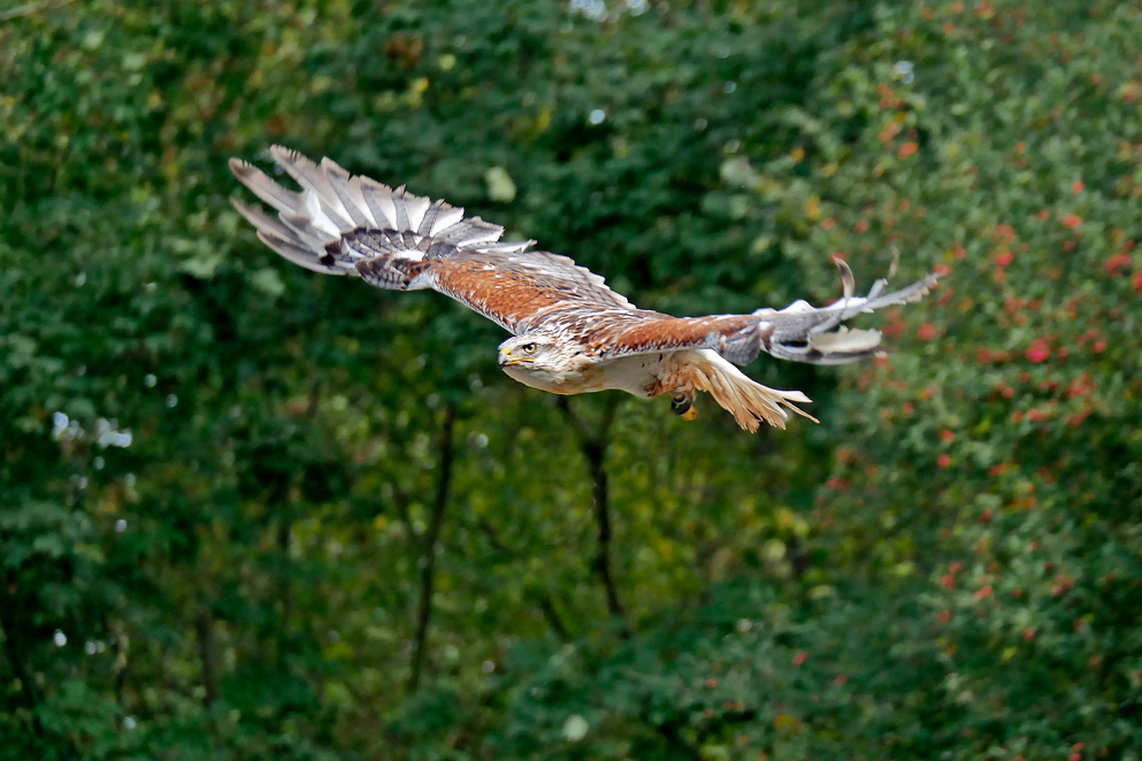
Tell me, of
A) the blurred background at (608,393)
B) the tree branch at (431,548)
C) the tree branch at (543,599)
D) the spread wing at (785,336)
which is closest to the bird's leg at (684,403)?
the spread wing at (785,336)

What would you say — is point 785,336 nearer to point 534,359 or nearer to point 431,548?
point 534,359

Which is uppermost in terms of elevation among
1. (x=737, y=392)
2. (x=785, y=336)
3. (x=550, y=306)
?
(x=785, y=336)

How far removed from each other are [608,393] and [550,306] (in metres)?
5.87

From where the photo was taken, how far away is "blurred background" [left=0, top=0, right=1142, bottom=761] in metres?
8.12

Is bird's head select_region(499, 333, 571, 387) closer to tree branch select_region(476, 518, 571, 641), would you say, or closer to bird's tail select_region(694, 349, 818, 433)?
bird's tail select_region(694, 349, 818, 433)

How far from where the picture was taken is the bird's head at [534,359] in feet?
18.2

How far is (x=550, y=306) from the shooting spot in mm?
6164

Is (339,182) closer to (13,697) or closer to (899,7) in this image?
(899,7)

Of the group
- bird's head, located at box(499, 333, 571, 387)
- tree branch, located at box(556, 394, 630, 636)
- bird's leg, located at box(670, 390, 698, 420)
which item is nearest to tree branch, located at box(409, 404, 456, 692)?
tree branch, located at box(556, 394, 630, 636)

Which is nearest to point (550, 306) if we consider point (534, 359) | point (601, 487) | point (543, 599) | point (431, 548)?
point (534, 359)

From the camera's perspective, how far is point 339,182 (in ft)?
25.1

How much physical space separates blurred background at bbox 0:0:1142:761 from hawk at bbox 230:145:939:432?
1.98m

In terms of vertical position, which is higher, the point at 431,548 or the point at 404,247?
the point at 404,247

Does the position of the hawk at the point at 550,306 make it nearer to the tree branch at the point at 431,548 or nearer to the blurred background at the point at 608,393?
the blurred background at the point at 608,393
